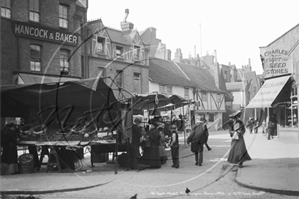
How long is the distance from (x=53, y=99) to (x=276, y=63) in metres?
7.44

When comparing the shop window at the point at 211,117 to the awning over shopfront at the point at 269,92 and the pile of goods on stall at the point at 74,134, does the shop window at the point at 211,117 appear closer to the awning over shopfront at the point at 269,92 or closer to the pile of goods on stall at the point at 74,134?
the awning over shopfront at the point at 269,92

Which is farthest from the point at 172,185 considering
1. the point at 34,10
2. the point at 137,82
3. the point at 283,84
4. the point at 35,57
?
the point at 34,10

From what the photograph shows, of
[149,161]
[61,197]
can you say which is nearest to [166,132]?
[149,161]

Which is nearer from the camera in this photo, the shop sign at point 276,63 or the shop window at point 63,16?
the shop sign at point 276,63

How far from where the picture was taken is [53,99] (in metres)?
9.41

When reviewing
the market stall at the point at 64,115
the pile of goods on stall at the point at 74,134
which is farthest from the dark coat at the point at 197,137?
the pile of goods on stall at the point at 74,134

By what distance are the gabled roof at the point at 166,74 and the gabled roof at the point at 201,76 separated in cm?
15

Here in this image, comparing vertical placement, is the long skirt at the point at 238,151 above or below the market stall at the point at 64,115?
below

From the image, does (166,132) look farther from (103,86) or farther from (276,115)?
(276,115)

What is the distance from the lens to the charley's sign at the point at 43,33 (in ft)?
18.0

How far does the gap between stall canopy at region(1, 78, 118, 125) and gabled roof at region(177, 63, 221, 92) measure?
116 inches

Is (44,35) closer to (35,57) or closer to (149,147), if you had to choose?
(35,57)

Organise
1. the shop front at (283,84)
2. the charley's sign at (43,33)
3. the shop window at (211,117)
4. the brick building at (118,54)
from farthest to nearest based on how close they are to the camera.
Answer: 1. the charley's sign at (43,33)
2. the shop window at (211,117)
3. the brick building at (118,54)
4. the shop front at (283,84)

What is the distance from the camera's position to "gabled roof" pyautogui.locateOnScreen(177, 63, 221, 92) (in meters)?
4.98
